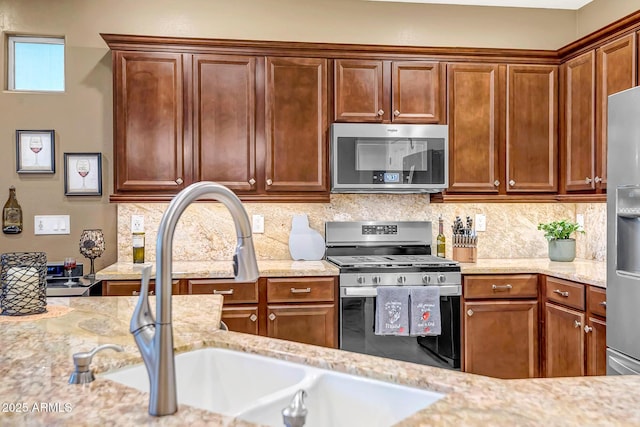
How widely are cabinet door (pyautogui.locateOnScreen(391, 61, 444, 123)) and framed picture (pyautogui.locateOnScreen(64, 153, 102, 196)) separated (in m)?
2.10

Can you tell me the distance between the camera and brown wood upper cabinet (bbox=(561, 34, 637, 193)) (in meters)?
3.13

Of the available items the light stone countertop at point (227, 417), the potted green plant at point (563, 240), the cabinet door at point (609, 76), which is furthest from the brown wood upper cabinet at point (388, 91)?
the light stone countertop at point (227, 417)

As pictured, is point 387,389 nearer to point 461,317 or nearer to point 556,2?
point 461,317

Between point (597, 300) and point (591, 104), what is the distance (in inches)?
53.1

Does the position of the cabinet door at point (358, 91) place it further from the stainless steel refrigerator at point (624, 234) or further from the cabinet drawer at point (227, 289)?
the stainless steel refrigerator at point (624, 234)

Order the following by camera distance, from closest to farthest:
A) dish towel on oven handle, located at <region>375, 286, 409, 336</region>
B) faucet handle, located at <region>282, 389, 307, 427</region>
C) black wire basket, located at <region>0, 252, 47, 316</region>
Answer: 1. faucet handle, located at <region>282, 389, 307, 427</region>
2. black wire basket, located at <region>0, 252, 47, 316</region>
3. dish towel on oven handle, located at <region>375, 286, 409, 336</region>

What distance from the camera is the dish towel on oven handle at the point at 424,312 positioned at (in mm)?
3213

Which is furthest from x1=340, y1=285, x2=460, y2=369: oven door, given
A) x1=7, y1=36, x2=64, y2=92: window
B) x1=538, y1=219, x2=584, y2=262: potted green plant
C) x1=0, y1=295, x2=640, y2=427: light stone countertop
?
x1=7, y1=36, x2=64, y2=92: window

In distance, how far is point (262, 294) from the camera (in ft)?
10.4

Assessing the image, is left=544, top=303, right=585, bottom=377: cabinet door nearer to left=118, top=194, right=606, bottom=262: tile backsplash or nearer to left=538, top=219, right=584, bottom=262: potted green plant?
left=538, top=219, right=584, bottom=262: potted green plant

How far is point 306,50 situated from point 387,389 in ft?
9.31

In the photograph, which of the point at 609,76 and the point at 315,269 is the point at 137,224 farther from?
the point at 609,76

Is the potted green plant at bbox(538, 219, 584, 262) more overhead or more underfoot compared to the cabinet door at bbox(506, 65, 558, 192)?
more underfoot

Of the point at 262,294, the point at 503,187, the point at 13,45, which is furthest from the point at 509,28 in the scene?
the point at 13,45
